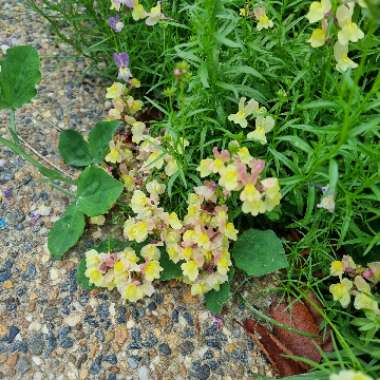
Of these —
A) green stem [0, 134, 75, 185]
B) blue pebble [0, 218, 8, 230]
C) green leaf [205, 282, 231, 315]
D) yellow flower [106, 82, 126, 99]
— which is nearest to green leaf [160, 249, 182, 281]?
green leaf [205, 282, 231, 315]

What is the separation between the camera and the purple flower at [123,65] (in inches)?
80.6

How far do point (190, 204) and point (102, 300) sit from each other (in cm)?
42

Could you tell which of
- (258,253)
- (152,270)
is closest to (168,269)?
(152,270)

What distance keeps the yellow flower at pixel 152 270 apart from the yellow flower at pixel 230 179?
345mm

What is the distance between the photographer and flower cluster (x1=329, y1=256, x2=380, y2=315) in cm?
165

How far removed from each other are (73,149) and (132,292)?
2.00 feet

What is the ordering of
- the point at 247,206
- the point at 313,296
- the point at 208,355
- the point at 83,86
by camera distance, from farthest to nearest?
1. the point at 83,86
2. the point at 313,296
3. the point at 208,355
4. the point at 247,206

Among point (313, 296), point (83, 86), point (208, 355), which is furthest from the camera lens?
point (83, 86)

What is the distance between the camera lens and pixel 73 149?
6.62 ft

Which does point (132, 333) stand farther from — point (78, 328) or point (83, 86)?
point (83, 86)

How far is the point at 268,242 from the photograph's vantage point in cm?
177

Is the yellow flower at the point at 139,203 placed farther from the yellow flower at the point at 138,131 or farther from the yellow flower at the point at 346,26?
the yellow flower at the point at 346,26

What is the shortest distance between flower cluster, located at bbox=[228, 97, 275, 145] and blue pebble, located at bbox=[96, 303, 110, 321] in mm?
696

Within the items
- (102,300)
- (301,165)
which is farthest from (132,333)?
(301,165)
